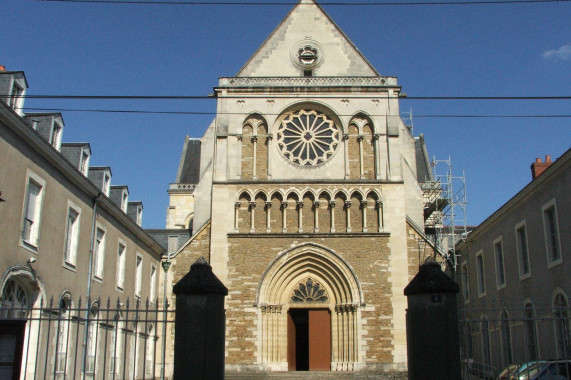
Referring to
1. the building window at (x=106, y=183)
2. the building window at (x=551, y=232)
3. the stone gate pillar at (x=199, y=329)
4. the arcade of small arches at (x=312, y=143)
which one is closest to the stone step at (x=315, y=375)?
the building window at (x=551, y=232)

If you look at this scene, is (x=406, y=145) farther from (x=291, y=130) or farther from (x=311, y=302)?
(x=311, y=302)

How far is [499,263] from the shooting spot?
2225 cm

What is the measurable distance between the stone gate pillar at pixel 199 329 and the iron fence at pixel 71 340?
0.30 m

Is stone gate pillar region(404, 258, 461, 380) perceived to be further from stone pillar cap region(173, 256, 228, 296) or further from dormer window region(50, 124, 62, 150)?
dormer window region(50, 124, 62, 150)

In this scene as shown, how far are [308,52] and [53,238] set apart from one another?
14.9 meters

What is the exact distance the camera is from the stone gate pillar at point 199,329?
29.0 feet

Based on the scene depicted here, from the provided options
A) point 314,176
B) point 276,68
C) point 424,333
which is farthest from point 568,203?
point 276,68

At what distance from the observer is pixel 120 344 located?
2153 cm

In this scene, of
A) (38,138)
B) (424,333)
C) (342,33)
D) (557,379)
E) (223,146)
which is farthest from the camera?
(342,33)

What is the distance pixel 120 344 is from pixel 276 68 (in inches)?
520

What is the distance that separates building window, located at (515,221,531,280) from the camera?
19553 millimetres

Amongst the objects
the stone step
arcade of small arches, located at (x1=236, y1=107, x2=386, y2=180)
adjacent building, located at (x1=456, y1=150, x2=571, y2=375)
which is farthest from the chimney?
the stone step

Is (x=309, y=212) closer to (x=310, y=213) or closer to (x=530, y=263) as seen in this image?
(x=310, y=213)

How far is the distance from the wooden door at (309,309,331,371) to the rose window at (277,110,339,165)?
625 cm
